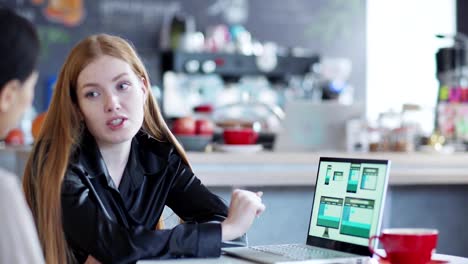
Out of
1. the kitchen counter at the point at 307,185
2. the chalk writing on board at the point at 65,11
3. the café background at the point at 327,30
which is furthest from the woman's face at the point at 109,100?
the chalk writing on board at the point at 65,11

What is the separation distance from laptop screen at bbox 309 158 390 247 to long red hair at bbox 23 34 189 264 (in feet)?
1.85

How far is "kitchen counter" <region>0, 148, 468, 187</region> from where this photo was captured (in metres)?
3.51

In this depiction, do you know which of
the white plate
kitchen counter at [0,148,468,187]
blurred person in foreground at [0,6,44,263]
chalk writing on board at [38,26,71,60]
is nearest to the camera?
blurred person in foreground at [0,6,44,263]

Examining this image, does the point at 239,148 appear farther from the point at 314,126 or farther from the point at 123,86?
the point at 123,86

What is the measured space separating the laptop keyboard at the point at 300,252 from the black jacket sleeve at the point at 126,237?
0.13 meters

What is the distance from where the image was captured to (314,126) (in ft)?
14.3

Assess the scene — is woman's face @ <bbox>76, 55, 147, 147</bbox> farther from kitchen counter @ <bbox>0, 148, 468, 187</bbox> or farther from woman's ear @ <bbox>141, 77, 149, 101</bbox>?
kitchen counter @ <bbox>0, 148, 468, 187</bbox>

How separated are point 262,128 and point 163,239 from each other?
400 centimetres

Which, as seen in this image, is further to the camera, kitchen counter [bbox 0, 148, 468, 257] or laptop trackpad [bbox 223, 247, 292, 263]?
kitchen counter [bbox 0, 148, 468, 257]

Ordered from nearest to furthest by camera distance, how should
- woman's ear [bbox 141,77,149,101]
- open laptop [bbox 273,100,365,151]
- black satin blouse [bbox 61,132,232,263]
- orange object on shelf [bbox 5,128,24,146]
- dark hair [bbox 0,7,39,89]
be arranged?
1. dark hair [bbox 0,7,39,89]
2. black satin blouse [bbox 61,132,232,263]
3. woman's ear [bbox 141,77,149,101]
4. open laptop [bbox 273,100,365,151]
5. orange object on shelf [bbox 5,128,24,146]

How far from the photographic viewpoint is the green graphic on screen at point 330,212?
1.85m

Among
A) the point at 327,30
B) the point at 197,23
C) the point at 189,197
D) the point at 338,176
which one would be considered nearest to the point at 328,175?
the point at 338,176

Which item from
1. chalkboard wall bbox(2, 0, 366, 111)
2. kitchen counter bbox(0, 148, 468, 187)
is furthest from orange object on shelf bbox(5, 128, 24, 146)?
kitchen counter bbox(0, 148, 468, 187)

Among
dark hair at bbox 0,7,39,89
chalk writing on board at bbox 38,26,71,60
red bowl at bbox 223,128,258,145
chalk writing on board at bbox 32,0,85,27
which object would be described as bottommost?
red bowl at bbox 223,128,258,145
